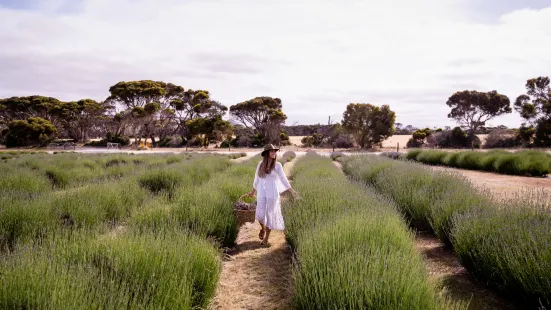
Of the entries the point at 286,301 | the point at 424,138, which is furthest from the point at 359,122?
the point at 286,301

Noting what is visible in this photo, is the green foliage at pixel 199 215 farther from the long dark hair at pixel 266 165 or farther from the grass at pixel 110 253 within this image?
the long dark hair at pixel 266 165

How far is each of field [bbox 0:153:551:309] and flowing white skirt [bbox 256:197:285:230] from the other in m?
0.16

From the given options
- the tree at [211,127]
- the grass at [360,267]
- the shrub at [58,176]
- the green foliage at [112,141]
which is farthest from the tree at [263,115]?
the grass at [360,267]

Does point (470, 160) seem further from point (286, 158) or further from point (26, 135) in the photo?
point (26, 135)

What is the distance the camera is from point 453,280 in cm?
410

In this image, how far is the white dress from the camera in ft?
18.3

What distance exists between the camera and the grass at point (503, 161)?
560 inches

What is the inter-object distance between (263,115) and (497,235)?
1690 inches

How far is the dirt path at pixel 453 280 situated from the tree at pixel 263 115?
3742 centimetres

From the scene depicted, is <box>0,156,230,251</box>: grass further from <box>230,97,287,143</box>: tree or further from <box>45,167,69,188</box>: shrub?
<box>230,97,287,143</box>: tree

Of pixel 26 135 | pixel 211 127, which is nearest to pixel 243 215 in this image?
pixel 211 127

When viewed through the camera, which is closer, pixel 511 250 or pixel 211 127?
pixel 511 250

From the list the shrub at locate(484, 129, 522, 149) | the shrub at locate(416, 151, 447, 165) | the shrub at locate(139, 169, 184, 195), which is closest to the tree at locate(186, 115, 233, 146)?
the shrub at locate(416, 151, 447, 165)

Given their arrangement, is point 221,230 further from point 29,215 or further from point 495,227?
point 495,227
